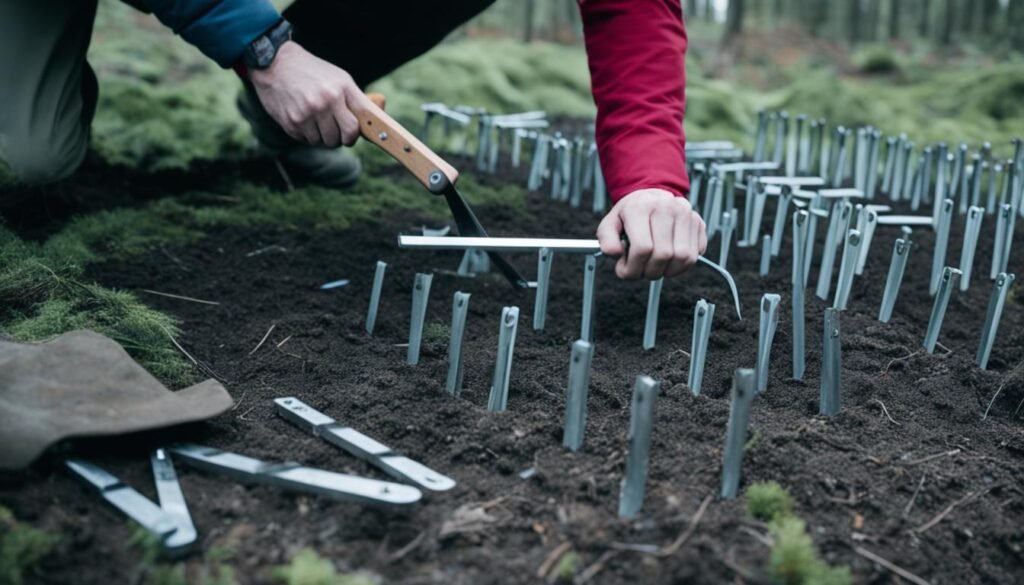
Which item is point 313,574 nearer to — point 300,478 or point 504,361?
point 300,478

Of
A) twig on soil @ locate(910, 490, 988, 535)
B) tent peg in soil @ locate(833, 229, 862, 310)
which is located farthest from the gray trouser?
twig on soil @ locate(910, 490, 988, 535)

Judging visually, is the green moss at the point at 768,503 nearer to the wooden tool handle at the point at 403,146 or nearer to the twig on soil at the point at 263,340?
the wooden tool handle at the point at 403,146

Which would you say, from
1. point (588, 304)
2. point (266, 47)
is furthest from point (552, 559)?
point (266, 47)

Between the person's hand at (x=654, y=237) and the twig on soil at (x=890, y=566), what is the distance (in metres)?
1.11

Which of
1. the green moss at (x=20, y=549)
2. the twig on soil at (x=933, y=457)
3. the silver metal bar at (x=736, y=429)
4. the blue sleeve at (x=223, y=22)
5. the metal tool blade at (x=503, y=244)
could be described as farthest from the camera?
the blue sleeve at (x=223, y=22)

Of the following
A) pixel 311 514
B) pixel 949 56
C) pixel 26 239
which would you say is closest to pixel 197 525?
pixel 311 514

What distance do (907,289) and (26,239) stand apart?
4.36 metres

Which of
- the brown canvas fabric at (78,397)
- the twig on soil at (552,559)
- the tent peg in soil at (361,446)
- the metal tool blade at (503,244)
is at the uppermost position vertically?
the metal tool blade at (503,244)

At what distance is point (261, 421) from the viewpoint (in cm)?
307

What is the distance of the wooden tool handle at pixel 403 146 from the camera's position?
3.48 m

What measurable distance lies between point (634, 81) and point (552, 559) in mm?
2060

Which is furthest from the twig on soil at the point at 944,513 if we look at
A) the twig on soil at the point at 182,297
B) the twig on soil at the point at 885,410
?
the twig on soil at the point at 182,297

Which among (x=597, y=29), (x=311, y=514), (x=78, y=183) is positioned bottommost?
(x=311, y=514)

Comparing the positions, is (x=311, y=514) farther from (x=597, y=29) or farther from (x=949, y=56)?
(x=949, y=56)
